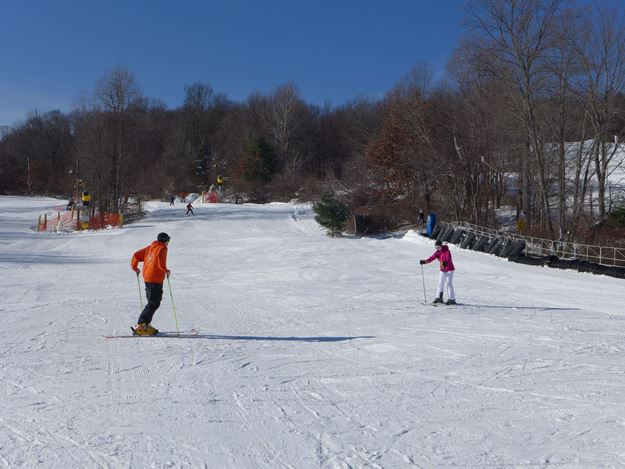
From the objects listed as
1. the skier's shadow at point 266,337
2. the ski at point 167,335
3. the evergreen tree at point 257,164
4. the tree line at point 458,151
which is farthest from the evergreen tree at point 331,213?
the evergreen tree at point 257,164

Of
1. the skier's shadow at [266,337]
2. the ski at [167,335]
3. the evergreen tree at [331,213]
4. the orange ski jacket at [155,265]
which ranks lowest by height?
the ski at [167,335]

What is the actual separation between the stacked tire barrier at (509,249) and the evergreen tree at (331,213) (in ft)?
19.0

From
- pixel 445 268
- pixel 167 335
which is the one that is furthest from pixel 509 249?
pixel 167 335

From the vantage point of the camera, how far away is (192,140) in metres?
90.4

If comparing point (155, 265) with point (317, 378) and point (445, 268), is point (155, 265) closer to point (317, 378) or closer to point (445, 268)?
point (317, 378)

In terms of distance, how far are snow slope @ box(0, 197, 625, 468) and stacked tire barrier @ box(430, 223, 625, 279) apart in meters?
4.30

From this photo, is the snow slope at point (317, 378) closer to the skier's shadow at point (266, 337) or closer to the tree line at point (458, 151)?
the skier's shadow at point (266, 337)

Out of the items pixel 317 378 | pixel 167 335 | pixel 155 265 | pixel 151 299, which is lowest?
pixel 167 335

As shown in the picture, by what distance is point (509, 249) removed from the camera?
23172mm

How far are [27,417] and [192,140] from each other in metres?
88.3

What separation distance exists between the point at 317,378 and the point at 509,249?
724 inches

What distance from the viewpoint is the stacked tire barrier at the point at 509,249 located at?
19203 mm

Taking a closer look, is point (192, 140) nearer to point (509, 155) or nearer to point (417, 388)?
point (509, 155)

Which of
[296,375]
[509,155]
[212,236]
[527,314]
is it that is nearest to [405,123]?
[509,155]
